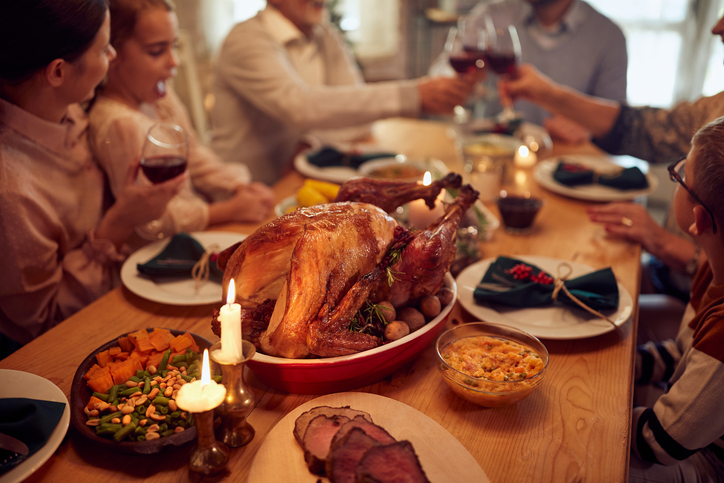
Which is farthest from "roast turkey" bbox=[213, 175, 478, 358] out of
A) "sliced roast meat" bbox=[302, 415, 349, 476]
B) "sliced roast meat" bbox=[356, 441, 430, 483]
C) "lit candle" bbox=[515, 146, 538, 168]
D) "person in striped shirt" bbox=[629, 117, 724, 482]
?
"lit candle" bbox=[515, 146, 538, 168]

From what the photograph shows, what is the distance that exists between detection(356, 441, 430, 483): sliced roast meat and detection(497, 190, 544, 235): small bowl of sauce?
1113mm

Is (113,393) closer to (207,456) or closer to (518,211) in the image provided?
(207,456)

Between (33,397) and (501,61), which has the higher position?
(501,61)

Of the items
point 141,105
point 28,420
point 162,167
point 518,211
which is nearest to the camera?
point 28,420

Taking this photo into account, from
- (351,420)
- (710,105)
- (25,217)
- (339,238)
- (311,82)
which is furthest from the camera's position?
(311,82)

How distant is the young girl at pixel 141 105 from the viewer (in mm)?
1608

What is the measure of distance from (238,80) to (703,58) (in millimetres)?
4131

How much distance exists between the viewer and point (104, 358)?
3.26ft

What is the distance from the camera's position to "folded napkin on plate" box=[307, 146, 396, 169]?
2254 mm

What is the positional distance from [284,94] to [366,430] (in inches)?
77.0

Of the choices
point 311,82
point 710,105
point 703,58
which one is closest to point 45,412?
point 710,105

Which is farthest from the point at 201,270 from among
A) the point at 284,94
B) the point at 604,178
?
the point at 604,178

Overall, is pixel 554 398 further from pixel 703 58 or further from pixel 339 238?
pixel 703 58

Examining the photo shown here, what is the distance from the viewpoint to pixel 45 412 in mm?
845
